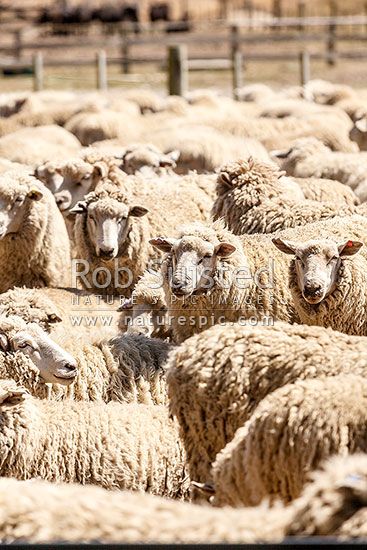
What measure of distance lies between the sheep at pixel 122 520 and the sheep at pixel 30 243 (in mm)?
4567

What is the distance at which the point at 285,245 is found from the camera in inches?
207

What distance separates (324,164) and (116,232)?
2.87m

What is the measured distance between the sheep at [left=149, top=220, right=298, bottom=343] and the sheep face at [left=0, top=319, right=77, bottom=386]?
29.4 inches

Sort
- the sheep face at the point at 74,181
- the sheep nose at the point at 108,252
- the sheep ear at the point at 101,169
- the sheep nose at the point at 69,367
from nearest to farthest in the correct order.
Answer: the sheep nose at the point at 69,367
the sheep nose at the point at 108,252
the sheep ear at the point at 101,169
the sheep face at the point at 74,181

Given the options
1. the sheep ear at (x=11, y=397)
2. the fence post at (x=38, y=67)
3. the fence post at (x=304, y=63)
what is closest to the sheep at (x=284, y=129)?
the fence post at (x=304, y=63)

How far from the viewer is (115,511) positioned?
2.47 meters

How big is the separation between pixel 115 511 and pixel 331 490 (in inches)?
21.2

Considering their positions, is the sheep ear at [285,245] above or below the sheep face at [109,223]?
above

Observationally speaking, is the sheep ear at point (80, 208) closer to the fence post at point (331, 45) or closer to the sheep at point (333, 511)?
the sheep at point (333, 511)

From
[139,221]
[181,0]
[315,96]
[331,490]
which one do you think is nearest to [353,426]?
[331,490]

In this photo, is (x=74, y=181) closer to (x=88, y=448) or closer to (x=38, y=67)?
(x=88, y=448)

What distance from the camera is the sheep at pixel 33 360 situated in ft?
16.2

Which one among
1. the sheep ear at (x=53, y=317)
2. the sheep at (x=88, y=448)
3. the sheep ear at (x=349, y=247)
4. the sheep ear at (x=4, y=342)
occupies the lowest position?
the sheep at (x=88, y=448)

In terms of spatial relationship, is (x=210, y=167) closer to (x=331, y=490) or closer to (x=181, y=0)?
(x=331, y=490)
